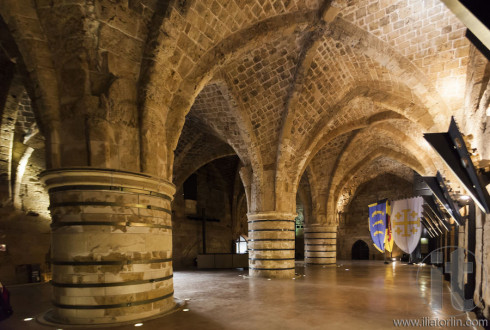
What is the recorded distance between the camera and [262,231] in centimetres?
1018

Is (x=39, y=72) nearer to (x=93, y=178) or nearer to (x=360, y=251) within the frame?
(x=93, y=178)

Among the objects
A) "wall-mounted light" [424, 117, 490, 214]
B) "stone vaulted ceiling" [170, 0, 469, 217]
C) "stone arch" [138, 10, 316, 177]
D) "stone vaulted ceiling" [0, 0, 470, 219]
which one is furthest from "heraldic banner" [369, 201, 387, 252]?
"wall-mounted light" [424, 117, 490, 214]

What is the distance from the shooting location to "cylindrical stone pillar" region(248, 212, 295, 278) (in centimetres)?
1002

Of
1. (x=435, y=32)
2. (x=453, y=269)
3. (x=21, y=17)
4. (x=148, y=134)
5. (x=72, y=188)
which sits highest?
(x=435, y=32)

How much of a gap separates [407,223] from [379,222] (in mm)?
2005

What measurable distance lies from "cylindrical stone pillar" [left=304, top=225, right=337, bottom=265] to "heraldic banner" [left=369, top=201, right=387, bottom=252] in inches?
66.9

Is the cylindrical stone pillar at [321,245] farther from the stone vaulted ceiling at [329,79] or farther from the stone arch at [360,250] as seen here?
the stone arch at [360,250]

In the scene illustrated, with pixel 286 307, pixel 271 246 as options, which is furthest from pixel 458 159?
pixel 271 246

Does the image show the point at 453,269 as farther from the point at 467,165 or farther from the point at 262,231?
the point at 467,165

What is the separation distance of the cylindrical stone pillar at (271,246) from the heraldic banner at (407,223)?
679cm

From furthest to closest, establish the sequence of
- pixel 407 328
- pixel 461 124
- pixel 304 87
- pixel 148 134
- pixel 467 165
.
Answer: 1. pixel 304 87
2. pixel 461 124
3. pixel 148 134
4. pixel 407 328
5. pixel 467 165

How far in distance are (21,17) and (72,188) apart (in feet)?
7.23

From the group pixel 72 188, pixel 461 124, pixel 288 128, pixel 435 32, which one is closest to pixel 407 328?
pixel 72 188

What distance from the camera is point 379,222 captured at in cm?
1445
